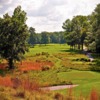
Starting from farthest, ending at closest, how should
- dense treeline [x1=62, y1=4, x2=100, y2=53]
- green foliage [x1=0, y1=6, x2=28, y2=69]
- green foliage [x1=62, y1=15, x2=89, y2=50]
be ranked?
1. green foliage [x1=62, y1=15, x2=89, y2=50]
2. dense treeline [x1=62, y1=4, x2=100, y2=53]
3. green foliage [x1=0, y1=6, x2=28, y2=69]

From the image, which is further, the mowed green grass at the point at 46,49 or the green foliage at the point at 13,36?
the mowed green grass at the point at 46,49

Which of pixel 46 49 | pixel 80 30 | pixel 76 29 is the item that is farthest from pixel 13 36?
pixel 46 49

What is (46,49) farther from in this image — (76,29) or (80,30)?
(80,30)

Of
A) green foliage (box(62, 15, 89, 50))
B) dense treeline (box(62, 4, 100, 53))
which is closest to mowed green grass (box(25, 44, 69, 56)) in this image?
green foliage (box(62, 15, 89, 50))

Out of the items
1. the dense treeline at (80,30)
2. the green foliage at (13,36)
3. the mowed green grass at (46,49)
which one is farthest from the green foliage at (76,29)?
the green foliage at (13,36)

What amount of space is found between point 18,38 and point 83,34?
206 feet

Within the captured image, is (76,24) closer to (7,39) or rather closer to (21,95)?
(7,39)

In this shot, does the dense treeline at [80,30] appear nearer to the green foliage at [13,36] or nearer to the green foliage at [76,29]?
the green foliage at [76,29]

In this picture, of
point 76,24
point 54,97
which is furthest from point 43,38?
point 54,97

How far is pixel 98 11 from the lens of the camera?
190 ft

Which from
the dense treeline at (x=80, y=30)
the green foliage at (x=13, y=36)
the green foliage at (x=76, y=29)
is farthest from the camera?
the green foliage at (x=76, y=29)

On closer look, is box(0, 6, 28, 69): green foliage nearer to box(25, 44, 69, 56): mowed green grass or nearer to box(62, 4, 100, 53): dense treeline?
box(62, 4, 100, 53): dense treeline

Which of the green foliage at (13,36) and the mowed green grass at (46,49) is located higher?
the green foliage at (13,36)

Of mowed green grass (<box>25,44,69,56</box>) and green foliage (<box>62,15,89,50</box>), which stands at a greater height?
green foliage (<box>62,15,89,50</box>)
